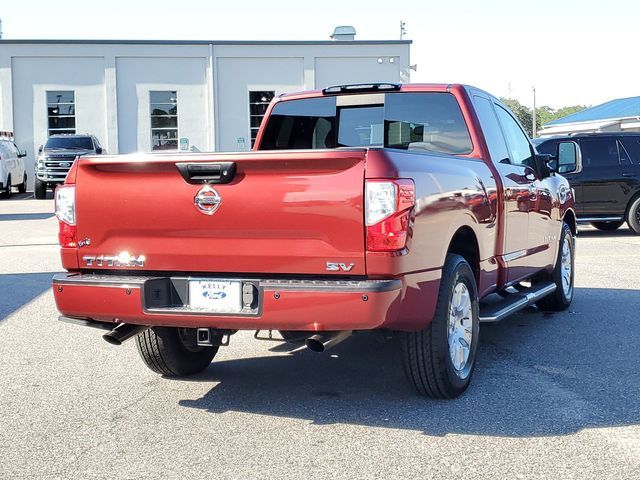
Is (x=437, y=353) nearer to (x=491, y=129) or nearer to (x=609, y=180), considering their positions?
(x=491, y=129)

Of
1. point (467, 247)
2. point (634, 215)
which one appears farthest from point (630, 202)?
point (467, 247)

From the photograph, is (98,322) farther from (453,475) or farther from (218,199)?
(453,475)

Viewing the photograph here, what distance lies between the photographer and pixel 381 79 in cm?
3700

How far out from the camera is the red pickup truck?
446 cm

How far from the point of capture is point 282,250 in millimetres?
4578

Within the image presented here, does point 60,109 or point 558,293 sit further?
point 60,109

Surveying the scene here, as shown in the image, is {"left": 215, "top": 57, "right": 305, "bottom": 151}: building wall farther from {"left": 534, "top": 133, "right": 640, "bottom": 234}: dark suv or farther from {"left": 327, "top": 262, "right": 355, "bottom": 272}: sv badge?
{"left": 327, "top": 262, "right": 355, "bottom": 272}: sv badge

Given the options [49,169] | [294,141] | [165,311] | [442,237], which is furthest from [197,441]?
[49,169]

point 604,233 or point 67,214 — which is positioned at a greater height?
point 67,214

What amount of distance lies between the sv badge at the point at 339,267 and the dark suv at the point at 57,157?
997 inches

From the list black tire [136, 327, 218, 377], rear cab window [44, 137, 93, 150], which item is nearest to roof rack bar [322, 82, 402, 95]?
black tire [136, 327, 218, 377]

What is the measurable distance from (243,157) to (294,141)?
247 centimetres

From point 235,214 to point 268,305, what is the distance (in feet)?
1.67

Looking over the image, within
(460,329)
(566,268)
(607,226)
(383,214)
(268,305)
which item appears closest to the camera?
(383,214)
